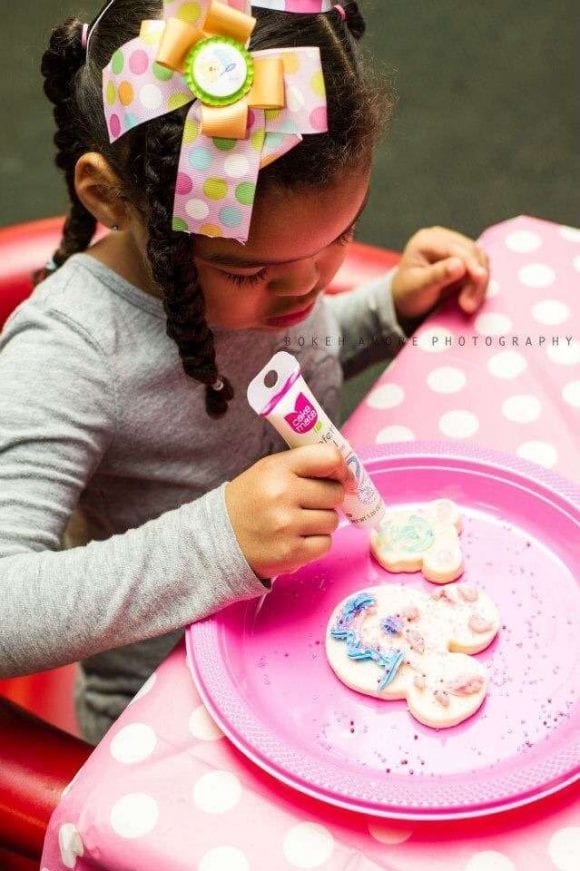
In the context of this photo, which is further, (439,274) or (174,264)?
(439,274)

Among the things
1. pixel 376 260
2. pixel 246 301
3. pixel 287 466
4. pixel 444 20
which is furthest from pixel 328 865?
pixel 444 20

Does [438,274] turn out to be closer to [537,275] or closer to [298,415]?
[537,275]

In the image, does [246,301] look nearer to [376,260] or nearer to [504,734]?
[504,734]

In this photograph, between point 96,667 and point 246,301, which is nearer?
point 246,301

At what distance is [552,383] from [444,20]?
165 cm

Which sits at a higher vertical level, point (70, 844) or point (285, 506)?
point (285, 506)

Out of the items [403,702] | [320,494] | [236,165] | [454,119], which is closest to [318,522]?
[320,494]

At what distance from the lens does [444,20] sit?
7.23ft

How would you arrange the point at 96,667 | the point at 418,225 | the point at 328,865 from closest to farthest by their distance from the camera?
the point at 328,865 < the point at 96,667 < the point at 418,225

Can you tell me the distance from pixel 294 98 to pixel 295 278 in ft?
0.44

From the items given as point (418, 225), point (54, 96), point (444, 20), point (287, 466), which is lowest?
point (418, 225)

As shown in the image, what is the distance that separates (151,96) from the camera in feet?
1.95

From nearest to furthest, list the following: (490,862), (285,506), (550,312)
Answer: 1. (490,862)
2. (285,506)
3. (550,312)

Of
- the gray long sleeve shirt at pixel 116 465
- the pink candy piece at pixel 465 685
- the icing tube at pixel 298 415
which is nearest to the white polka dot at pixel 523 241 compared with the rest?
the gray long sleeve shirt at pixel 116 465
